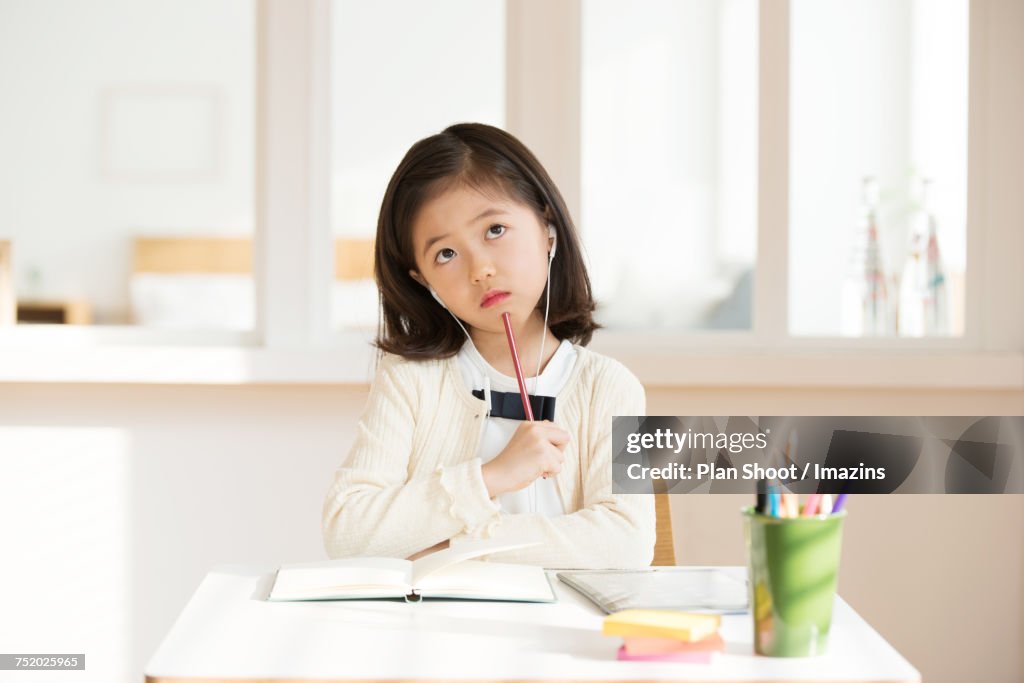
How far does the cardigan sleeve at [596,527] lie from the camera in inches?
48.3

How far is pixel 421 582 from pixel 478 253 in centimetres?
45

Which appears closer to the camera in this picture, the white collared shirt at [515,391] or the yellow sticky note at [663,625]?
the yellow sticky note at [663,625]

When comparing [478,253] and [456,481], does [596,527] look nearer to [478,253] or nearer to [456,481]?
[456,481]

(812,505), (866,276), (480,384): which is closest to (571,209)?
(866,276)

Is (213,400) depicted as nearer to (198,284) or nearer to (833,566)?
(198,284)

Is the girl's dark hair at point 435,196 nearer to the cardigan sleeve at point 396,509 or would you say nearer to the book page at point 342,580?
the cardigan sleeve at point 396,509

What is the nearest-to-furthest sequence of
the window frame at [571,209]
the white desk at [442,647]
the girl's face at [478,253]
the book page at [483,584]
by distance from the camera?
1. the white desk at [442,647]
2. the book page at [483,584]
3. the girl's face at [478,253]
4. the window frame at [571,209]

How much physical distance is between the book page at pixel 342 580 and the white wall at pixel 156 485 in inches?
46.0

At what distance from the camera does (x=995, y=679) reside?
2316 mm

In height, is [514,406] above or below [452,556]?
above

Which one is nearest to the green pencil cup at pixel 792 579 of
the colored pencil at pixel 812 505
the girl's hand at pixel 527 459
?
the colored pencil at pixel 812 505

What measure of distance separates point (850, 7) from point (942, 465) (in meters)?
1.03

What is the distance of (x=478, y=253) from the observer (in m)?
1.34

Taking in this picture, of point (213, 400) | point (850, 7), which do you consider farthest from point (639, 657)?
point (850, 7)
